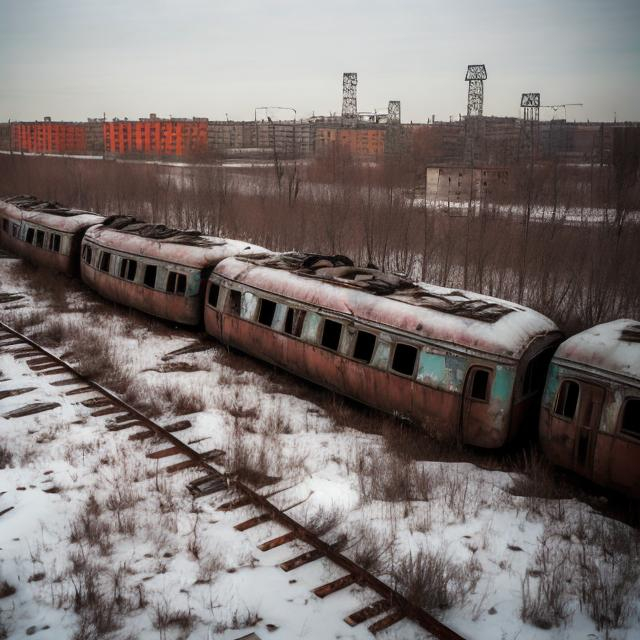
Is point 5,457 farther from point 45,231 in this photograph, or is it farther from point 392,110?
point 392,110

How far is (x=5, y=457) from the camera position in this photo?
28.9ft

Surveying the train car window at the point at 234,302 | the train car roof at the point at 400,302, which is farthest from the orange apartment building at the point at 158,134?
the train car roof at the point at 400,302

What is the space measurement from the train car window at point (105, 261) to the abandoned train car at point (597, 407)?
1361 cm

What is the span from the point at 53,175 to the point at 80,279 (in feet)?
82.1

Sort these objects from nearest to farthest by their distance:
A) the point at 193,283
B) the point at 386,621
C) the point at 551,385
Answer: the point at 386,621, the point at 551,385, the point at 193,283

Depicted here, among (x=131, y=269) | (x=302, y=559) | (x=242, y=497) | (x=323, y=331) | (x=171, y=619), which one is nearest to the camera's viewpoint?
(x=171, y=619)

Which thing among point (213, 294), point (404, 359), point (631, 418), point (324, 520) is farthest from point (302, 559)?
point (213, 294)

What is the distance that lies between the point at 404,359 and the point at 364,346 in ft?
3.10

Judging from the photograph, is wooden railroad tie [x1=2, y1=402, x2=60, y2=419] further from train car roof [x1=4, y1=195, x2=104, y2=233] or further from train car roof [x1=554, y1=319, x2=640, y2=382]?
train car roof [x1=4, y1=195, x2=104, y2=233]

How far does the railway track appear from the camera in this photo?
19.6ft

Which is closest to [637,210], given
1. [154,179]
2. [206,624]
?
[206,624]

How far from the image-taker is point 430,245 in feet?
74.5

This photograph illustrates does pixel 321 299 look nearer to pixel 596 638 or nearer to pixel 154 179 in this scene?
pixel 596 638

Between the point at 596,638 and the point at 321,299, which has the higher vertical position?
the point at 321,299
